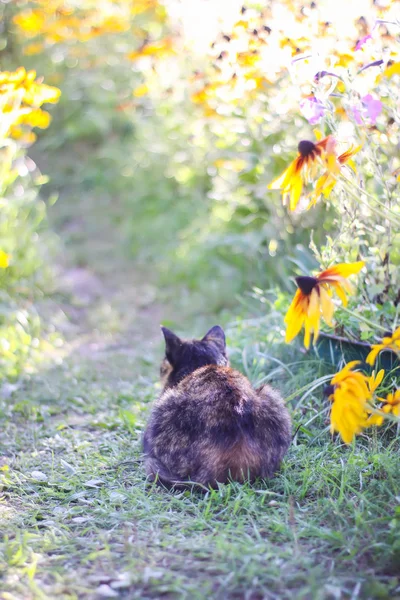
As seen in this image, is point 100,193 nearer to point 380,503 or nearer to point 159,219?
point 159,219

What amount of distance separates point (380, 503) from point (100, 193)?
258 inches

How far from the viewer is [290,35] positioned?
3.84m

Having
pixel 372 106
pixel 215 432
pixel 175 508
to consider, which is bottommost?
pixel 175 508

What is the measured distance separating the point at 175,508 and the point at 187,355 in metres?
0.93

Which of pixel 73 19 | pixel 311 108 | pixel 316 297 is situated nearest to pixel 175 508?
pixel 316 297

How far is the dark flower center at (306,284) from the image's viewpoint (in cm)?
214

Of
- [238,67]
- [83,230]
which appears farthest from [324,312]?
[83,230]

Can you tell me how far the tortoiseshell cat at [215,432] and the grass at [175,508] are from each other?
8 centimetres

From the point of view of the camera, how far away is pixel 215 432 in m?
2.48

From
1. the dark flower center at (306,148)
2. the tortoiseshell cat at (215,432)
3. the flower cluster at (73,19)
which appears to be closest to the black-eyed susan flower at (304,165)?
the dark flower center at (306,148)

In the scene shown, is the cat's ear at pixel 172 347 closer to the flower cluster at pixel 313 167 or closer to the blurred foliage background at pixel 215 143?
the blurred foliage background at pixel 215 143

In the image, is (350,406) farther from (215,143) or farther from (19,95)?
(215,143)

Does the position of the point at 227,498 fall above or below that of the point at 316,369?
above

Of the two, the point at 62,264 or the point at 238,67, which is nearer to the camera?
the point at 238,67
